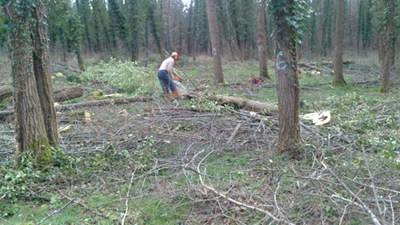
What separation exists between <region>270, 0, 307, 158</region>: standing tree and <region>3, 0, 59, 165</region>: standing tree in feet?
11.2

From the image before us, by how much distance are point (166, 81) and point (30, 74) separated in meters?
5.87

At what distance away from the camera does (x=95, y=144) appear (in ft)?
21.8

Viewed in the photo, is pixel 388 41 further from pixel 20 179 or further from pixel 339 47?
pixel 20 179

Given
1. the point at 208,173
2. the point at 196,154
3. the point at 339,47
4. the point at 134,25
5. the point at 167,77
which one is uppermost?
the point at 134,25

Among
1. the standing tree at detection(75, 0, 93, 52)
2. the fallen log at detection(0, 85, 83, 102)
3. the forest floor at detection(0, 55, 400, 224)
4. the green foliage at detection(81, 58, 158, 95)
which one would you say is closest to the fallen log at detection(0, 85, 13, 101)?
the fallen log at detection(0, 85, 83, 102)

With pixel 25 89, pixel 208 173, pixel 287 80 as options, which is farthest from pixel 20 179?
pixel 287 80

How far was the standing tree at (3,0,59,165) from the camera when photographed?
509 centimetres

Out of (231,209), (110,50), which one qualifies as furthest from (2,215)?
(110,50)

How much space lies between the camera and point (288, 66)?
5.54 metres

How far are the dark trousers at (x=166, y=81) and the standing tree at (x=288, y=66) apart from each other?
559 cm

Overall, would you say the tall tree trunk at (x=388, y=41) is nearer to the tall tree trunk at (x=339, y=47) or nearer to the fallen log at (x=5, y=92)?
the tall tree trunk at (x=339, y=47)

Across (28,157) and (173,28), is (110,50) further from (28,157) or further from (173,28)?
(28,157)

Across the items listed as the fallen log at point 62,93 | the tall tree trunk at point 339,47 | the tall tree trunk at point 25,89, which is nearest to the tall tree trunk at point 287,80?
the tall tree trunk at point 25,89

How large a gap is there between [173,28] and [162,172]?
3768 centimetres
